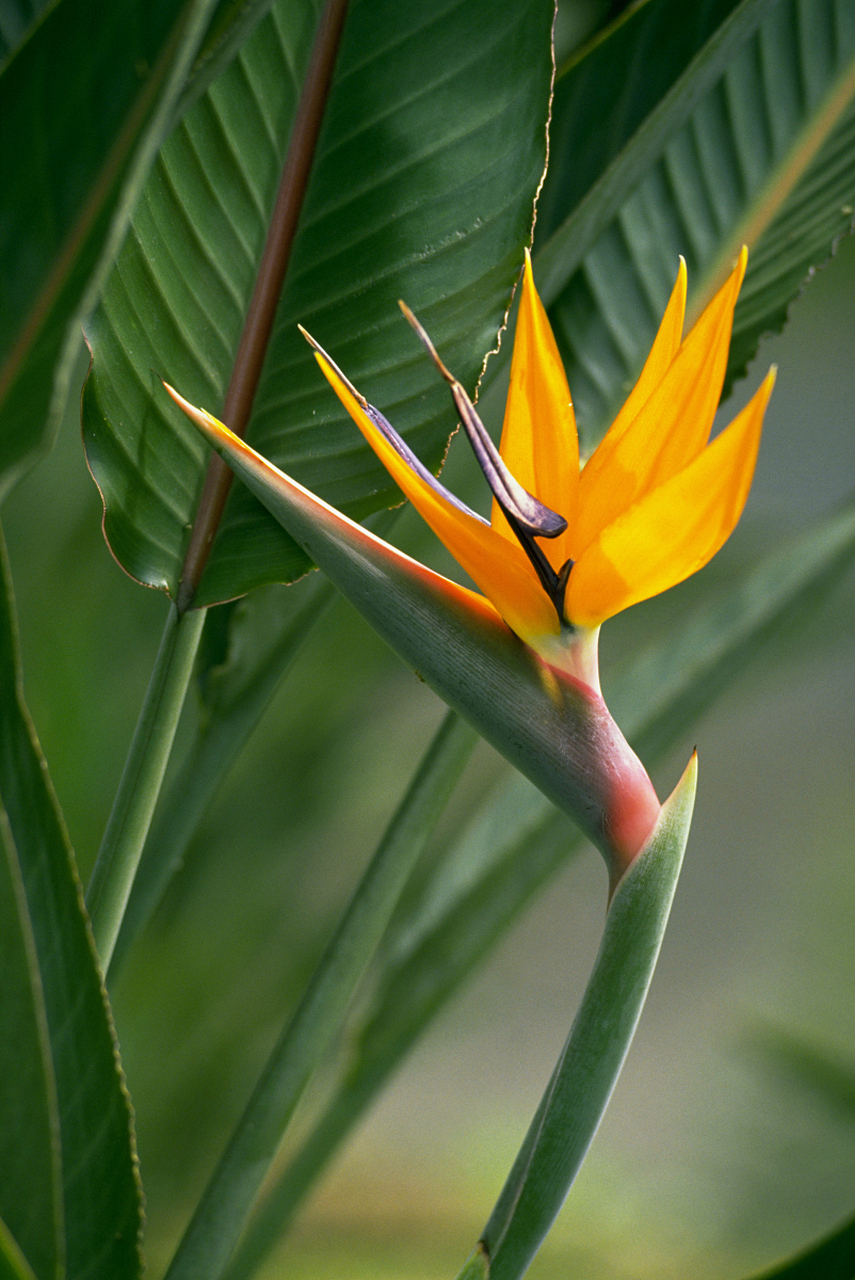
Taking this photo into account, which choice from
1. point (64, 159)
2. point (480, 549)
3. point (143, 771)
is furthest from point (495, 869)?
point (64, 159)

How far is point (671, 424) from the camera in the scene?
0.26 metres

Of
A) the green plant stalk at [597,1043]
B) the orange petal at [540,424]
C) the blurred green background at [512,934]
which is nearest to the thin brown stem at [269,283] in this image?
the orange petal at [540,424]

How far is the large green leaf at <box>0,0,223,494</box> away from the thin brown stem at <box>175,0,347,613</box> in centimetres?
14

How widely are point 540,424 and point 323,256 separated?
5.1 inches

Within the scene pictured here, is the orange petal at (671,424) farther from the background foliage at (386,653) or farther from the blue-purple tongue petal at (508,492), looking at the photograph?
the background foliage at (386,653)

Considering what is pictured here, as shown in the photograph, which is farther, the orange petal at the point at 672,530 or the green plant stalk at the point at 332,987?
the green plant stalk at the point at 332,987

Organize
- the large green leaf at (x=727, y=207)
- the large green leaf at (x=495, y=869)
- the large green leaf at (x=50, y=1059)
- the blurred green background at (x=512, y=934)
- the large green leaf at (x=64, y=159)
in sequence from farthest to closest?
the blurred green background at (x=512, y=934) → the large green leaf at (x=495, y=869) → the large green leaf at (x=727, y=207) → the large green leaf at (x=50, y=1059) → the large green leaf at (x=64, y=159)

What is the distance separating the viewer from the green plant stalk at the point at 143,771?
0.39 m

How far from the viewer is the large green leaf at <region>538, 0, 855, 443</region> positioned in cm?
46

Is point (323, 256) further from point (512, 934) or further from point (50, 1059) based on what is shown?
point (512, 934)

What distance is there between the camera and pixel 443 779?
19.0 inches

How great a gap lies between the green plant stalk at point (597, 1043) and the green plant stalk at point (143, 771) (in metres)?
0.20

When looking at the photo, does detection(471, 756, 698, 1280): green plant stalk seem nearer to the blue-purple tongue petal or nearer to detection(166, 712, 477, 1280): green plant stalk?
the blue-purple tongue petal

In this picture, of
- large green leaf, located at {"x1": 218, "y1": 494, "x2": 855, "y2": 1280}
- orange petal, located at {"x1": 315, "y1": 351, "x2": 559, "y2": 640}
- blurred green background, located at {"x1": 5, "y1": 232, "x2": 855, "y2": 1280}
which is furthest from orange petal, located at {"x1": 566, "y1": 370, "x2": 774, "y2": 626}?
blurred green background, located at {"x1": 5, "y1": 232, "x2": 855, "y2": 1280}
